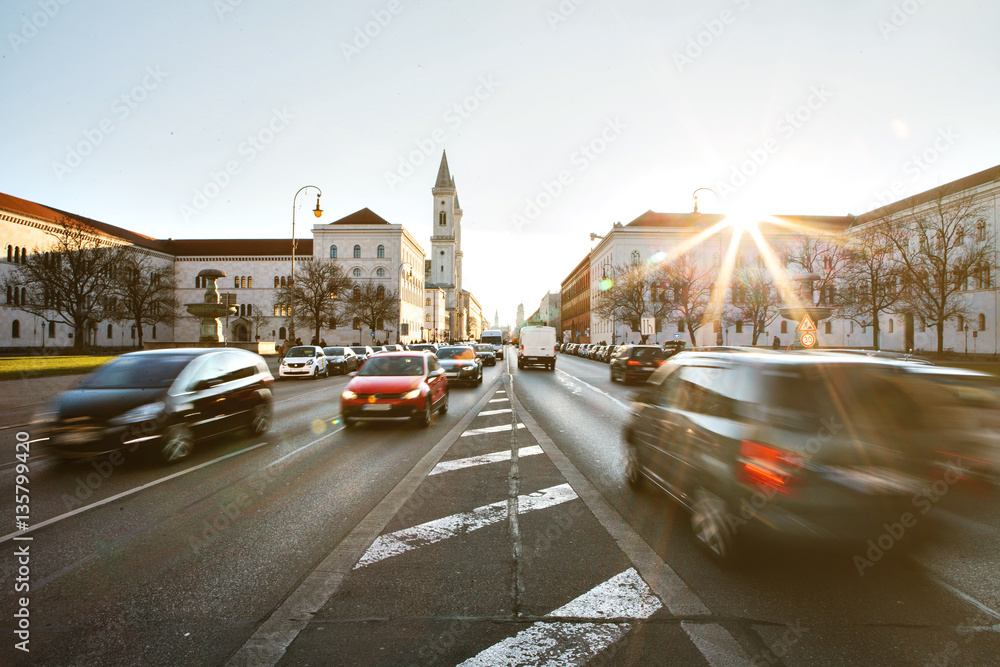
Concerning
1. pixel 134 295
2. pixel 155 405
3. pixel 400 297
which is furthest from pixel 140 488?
pixel 400 297

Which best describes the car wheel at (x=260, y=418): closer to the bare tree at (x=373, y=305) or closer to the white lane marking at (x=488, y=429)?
the white lane marking at (x=488, y=429)

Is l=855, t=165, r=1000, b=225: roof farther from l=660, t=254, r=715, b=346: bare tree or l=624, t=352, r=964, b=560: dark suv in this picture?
l=624, t=352, r=964, b=560: dark suv

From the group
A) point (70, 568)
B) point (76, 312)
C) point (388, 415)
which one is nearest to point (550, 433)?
point (388, 415)

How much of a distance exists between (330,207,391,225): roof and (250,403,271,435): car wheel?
259ft

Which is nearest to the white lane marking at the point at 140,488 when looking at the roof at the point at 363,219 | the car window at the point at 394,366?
the car window at the point at 394,366

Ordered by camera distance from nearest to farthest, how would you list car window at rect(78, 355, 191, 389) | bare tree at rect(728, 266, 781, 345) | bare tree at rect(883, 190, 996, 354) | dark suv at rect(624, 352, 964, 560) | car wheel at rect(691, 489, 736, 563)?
dark suv at rect(624, 352, 964, 560) → car wheel at rect(691, 489, 736, 563) → car window at rect(78, 355, 191, 389) → bare tree at rect(883, 190, 996, 354) → bare tree at rect(728, 266, 781, 345)

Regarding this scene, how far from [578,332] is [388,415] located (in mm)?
102438

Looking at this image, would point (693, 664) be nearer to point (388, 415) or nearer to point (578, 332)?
point (388, 415)

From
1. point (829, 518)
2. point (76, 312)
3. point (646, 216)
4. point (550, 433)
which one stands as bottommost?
point (550, 433)

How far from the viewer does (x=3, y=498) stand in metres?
5.84

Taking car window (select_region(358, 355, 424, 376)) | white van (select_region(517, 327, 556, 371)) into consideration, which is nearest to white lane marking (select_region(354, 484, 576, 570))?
car window (select_region(358, 355, 424, 376))

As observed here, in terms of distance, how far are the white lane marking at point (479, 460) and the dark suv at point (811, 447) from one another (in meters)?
3.54

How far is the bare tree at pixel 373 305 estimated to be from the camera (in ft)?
227

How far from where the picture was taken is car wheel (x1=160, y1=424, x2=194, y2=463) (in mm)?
7485
